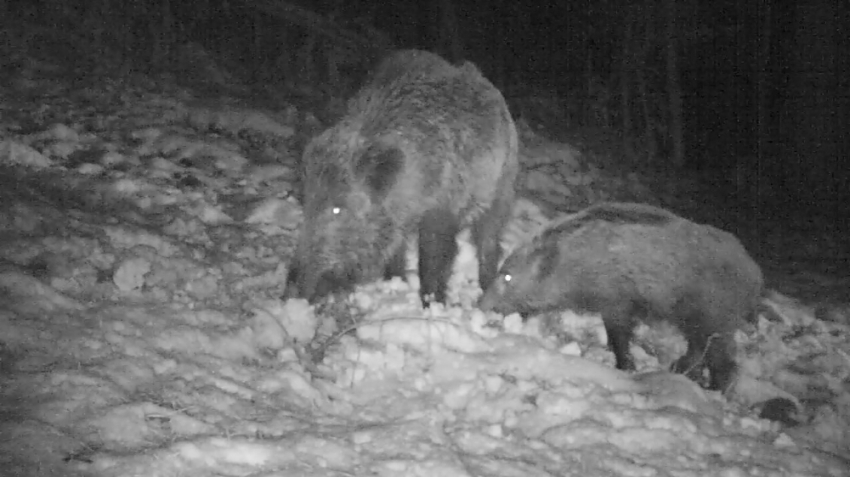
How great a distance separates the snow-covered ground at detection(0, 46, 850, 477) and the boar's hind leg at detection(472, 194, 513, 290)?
14 centimetres

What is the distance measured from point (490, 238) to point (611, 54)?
38.4 feet

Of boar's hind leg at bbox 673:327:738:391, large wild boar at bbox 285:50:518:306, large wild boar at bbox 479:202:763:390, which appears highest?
large wild boar at bbox 285:50:518:306

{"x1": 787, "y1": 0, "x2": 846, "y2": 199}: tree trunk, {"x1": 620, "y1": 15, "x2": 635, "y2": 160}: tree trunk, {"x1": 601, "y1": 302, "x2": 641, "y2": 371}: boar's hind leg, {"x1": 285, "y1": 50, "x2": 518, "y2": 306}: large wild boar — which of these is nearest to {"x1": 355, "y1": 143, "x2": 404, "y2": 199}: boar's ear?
{"x1": 285, "y1": 50, "x2": 518, "y2": 306}: large wild boar

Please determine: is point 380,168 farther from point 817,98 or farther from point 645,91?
point 817,98

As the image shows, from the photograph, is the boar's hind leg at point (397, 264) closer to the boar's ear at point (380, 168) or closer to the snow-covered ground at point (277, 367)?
the snow-covered ground at point (277, 367)

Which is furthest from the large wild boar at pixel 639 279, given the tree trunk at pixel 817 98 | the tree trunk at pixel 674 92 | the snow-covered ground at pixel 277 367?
the tree trunk at pixel 817 98

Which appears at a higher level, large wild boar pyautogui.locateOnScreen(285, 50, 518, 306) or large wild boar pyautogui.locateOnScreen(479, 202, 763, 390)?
large wild boar pyautogui.locateOnScreen(285, 50, 518, 306)

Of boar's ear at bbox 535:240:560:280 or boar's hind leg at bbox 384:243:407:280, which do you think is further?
boar's ear at bbox 535:240:560:280

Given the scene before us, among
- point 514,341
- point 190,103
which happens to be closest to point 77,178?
point 190,103

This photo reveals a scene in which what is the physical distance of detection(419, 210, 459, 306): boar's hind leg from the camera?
15.0 feet

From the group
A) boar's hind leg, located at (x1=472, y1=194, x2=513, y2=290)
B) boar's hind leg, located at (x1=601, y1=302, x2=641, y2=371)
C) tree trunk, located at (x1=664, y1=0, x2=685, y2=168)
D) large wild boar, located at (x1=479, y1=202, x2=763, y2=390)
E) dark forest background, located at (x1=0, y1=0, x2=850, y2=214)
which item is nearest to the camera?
boar's hind leg, located at (x1=601, y1=302, x2=641, y2=371)

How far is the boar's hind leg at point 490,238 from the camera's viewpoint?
522 cm

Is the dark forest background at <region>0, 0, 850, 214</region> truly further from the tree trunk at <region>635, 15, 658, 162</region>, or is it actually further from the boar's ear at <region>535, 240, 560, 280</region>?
the boar's ear at <region>535, 240, 560, 280</region>

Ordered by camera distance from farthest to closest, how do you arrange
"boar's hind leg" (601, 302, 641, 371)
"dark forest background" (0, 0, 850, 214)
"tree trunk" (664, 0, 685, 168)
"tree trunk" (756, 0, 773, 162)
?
"tree trunk" (756, 0, 773, 162), "tree trunk" (664, 0, 685, 168), "dark forest background" (0, 0, 850, 214), "boar's hind leg" (601, 302, 641, 371)
